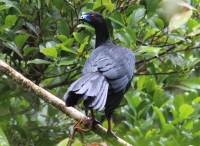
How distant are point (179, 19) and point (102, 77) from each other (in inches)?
58.3

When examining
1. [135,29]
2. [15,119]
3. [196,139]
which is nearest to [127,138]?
[196,139]

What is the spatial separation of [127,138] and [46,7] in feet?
4.24

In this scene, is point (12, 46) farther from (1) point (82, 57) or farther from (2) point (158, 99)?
(2) point (158, 99)

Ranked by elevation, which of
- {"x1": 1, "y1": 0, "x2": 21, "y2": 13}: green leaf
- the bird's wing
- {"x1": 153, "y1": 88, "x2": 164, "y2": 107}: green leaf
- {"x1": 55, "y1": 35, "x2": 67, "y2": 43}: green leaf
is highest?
{"x1": 1, "y1": 0, "x2": 21, "y2": 13}: green leaf

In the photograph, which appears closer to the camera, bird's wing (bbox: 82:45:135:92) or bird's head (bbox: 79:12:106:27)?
bird's wing (bbox: 82:45:135:92)

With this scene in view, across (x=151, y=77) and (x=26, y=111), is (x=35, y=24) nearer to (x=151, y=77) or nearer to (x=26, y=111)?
(x=26, y=111)

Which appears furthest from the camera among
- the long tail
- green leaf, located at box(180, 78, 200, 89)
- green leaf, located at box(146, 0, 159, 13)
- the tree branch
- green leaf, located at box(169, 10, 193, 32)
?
green leaf, located at box(180, 78, 200, 89)

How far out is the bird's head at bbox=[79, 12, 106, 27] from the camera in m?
3.53

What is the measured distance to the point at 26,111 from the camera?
390 cm

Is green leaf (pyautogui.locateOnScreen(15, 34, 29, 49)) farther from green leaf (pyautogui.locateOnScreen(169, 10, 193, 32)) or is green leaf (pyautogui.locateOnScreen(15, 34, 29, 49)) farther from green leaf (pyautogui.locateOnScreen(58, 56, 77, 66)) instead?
green leaf (pyautogui.locateOnScreen(169, 10, 193, 32))

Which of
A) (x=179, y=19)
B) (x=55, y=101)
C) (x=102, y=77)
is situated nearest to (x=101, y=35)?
(x=102, y=77)

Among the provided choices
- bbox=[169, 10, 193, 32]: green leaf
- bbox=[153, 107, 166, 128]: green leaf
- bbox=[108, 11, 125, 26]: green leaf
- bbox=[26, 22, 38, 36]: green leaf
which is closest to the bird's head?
bbox=[108, 11, 125, 26]: green leaf

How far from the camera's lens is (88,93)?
263 centimetres

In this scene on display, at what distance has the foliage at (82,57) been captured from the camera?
3.31 metres
